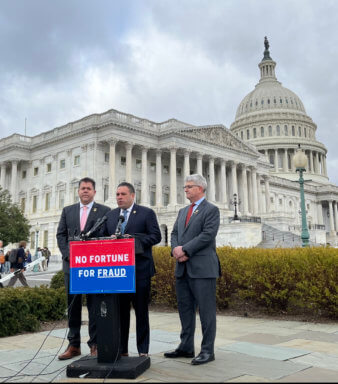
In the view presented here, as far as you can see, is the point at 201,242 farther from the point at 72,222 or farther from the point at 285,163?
the point at 285,163

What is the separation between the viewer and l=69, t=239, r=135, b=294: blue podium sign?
566 cm

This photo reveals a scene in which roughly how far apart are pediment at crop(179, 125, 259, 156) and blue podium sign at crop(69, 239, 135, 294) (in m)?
52.6

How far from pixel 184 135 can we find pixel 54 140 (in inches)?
697

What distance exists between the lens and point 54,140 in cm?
5947

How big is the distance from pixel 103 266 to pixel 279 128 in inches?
4366

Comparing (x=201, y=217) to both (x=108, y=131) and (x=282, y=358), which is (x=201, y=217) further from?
(x=108, y=131)

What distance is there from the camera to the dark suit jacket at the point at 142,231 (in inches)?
253

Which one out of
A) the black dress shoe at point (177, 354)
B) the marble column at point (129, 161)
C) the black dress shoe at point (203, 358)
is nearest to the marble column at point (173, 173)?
the marble column at point (129, 161)

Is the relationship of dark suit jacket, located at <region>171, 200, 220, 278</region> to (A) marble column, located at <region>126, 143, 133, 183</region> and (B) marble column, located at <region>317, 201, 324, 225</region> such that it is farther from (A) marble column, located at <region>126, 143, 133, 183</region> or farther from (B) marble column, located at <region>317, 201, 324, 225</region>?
(B) marble column, located at <region>317, 201, 324, 225</region>

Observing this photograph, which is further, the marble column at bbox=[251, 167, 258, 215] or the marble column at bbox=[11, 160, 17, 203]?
the marble column at bbox=[251, 167, 258, 215]

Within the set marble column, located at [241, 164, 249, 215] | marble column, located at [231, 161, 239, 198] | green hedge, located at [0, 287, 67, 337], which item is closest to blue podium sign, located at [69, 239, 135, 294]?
green hedge, located at [0, 287, 67, 337]

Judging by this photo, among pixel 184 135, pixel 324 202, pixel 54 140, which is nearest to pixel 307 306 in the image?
pixel 184 135

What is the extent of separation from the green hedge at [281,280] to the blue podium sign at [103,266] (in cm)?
603

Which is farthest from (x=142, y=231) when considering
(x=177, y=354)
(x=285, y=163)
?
(x=285, y=163)
